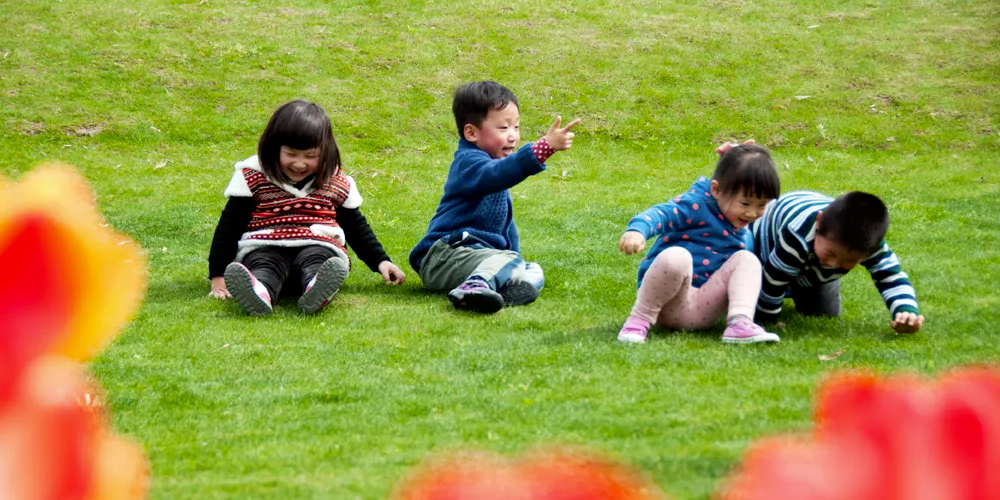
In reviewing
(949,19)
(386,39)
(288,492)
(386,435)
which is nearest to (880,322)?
(386,435)

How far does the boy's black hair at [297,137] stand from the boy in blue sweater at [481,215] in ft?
2.01

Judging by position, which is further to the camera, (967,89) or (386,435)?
(967,89)

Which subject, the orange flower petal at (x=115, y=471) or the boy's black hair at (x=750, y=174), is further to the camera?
the boy's black hair at (x=750, y=174)

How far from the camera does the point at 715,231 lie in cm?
431

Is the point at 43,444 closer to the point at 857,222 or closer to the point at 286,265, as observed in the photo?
the point at 857,222

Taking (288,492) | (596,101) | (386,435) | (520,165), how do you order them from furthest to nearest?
(596,101), (520,165), (386,435), (288,492)

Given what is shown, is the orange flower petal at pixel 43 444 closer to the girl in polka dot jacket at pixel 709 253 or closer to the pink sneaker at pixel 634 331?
the girl in polka dot jacket at pixel 709 253

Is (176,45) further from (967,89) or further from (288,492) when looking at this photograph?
(288,492)

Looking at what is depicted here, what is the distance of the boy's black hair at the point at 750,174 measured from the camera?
4.11 metres

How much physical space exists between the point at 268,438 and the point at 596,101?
392 inches

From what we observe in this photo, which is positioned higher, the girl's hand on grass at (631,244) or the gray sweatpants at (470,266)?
the girl's hand on grass at (631,244)

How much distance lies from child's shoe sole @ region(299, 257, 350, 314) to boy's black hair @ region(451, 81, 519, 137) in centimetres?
112

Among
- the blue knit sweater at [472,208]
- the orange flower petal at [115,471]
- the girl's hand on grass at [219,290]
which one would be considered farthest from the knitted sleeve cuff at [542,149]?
the orange flower petal at [115,471]

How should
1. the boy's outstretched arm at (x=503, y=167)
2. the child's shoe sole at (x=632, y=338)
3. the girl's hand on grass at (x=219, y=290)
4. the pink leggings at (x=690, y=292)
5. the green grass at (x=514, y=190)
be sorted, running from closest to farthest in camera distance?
the green grass at (x=514, y=190) → the child's shoe sole at (x=632, y=338) → the pink leggings at (x=690, y=292) → the boy's outstretched arm at (x=503, y=167) → the girl's hand on grass at (x=219, y=290)
